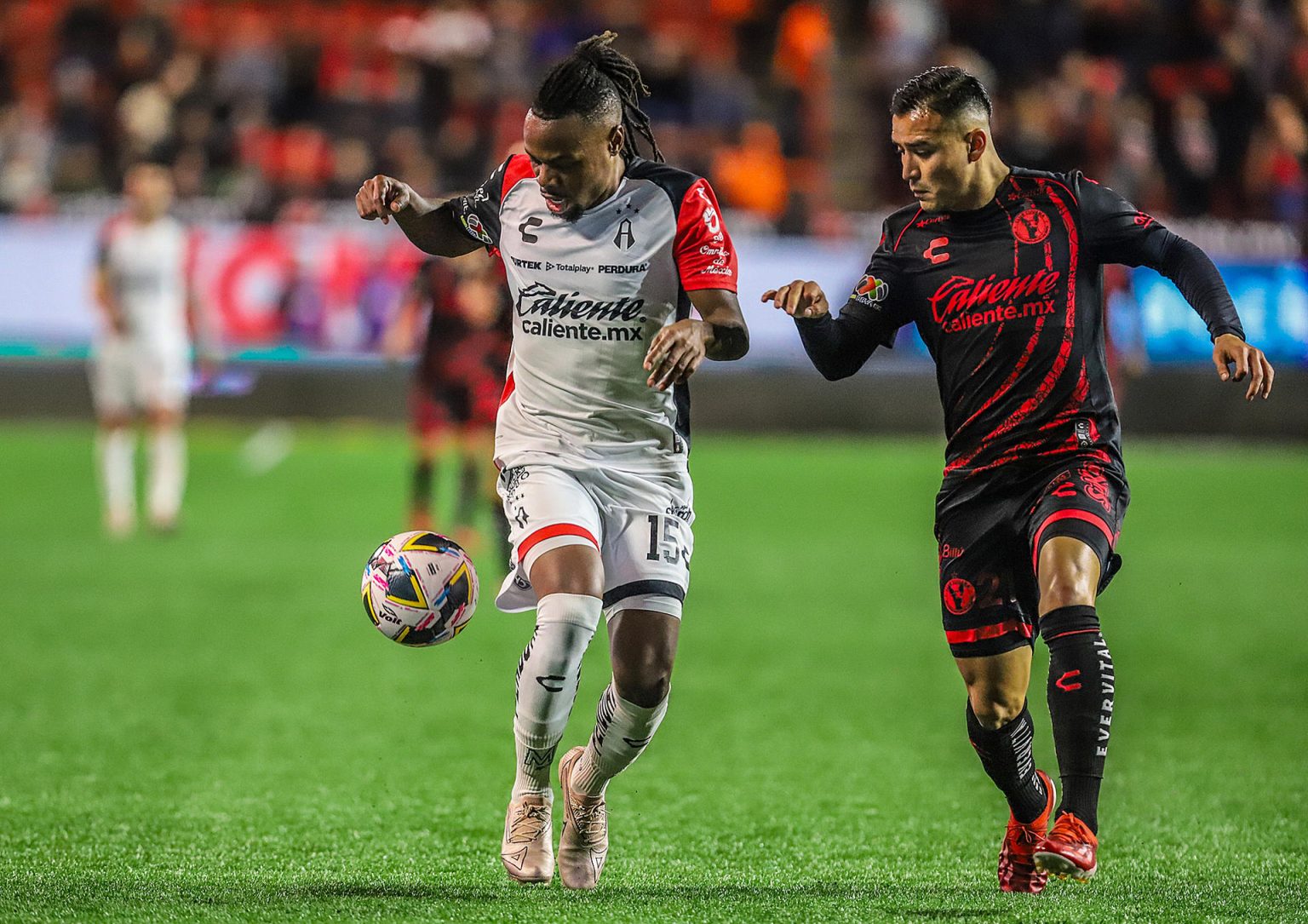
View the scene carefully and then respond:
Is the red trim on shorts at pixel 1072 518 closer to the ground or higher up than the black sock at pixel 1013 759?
higher up

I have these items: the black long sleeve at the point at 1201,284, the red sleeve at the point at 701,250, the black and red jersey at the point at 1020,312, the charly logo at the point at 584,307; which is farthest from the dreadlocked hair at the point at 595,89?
the black long sleeve at the point at 1201,284

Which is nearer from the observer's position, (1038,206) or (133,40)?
(1038,206)

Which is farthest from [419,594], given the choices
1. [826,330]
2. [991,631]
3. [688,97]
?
[688,97]

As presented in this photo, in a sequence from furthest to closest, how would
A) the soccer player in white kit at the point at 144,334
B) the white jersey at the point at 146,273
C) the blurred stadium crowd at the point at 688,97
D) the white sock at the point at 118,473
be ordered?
the blurred stadium crowd at the point at 688,97 < the white jersey at the point at 146,273 < the soccer player in white kit at the point at 144,334 < the white sock at the point at 118,473

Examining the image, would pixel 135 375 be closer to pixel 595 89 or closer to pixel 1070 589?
pixel 595 89

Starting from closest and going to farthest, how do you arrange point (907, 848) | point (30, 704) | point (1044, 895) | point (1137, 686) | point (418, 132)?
1. point (1044, 895)
2. point (907, 848)
3. point (30, 704)
4. point (1137, 686)
5. point (418, 132)

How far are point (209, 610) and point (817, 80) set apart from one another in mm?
14803

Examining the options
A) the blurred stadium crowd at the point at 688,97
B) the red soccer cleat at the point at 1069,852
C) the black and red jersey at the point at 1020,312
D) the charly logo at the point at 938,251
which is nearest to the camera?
the red soccer cleat at the point at 1069,852

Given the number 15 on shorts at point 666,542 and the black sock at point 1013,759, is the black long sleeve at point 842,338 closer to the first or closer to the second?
the number 15 on shorts at point 666,542

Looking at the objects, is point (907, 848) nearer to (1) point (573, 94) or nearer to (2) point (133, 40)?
(1) point (573, 94)

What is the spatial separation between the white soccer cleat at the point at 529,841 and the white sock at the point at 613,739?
0.21 meters

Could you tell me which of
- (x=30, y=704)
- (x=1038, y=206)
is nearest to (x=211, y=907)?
(x=1038, y=206)

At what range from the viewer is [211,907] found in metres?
4.63

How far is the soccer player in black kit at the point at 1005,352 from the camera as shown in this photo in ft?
16.8
